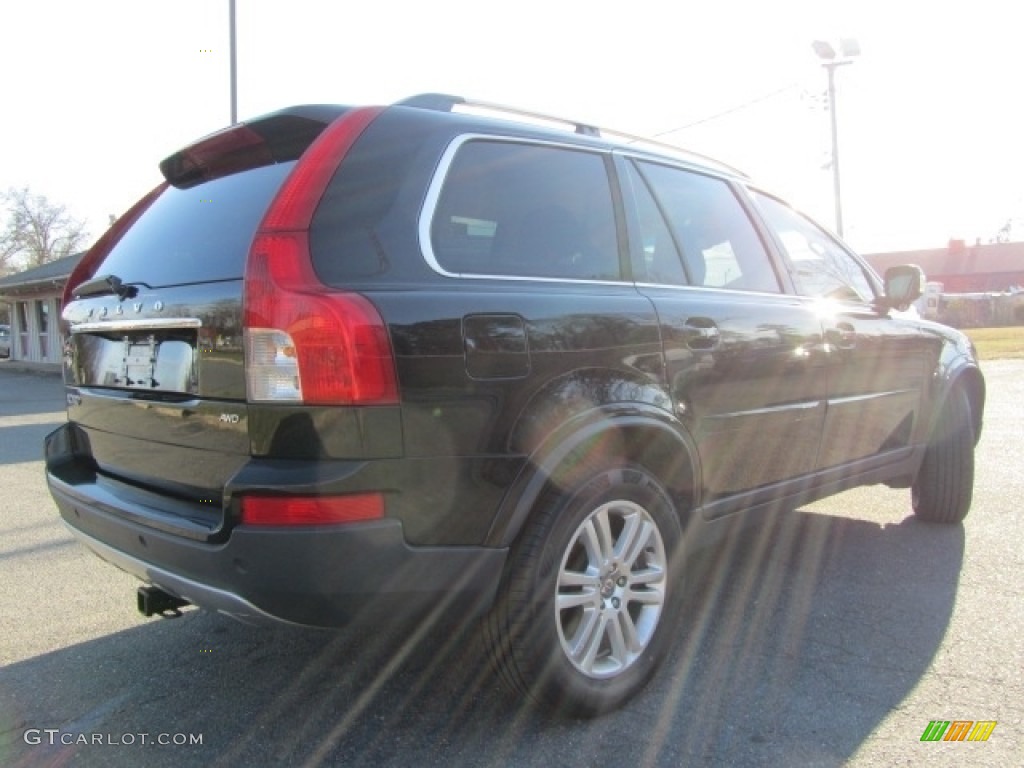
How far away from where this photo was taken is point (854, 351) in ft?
12.7

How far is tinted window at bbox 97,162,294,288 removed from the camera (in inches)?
94.3

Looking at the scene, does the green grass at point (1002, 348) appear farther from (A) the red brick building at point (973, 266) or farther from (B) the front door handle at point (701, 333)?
(A) the red brick building at point (973, 266)

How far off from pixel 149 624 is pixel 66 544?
163 cm

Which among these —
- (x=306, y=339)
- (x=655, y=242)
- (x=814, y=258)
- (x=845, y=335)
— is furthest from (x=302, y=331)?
(x=814, y=258)

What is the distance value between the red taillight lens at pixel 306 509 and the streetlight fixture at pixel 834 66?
88.5 feet

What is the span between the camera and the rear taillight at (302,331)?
2.07 meters

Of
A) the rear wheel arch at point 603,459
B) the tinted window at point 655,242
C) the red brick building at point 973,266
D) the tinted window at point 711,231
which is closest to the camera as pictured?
the rear wheel arch at point 603,459

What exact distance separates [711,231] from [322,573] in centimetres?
233

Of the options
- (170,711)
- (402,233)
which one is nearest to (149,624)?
(170,711)

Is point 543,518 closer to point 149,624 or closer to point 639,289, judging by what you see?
point 639,289

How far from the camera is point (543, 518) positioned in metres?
2.42

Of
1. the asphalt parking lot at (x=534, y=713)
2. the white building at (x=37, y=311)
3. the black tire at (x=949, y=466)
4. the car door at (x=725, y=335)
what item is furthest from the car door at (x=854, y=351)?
the white building at (x=37, y=311)

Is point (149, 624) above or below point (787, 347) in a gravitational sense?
below

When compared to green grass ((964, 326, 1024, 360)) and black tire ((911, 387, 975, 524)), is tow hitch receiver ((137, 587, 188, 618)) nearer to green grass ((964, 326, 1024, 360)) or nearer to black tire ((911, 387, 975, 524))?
black tire ((911, 387, 975, 524))
